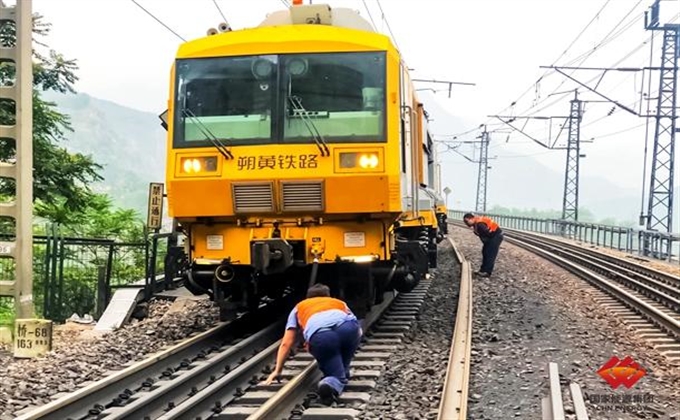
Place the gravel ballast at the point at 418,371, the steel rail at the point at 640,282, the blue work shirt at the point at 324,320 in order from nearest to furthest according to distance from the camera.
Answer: the gravel ballast at the point at 418,371 → the blue work shirt at the point at 324,320 → the steel rail at the point at 640,282

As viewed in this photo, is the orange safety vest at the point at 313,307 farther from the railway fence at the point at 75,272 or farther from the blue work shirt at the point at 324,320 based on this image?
the railway fence at the point at 75,272

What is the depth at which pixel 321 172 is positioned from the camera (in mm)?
8414

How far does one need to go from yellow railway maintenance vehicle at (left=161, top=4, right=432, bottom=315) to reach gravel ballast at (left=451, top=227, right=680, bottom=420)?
5.99 ft

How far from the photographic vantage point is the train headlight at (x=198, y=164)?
8558 mm


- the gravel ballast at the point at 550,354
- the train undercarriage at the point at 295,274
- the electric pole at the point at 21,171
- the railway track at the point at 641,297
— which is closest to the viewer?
the gravel ballast at the point at 550,354

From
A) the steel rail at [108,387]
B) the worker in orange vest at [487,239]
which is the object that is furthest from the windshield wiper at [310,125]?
the worker in orange vest at [487,239]

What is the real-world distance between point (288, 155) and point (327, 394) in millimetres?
3101

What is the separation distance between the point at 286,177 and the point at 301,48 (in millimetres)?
1578

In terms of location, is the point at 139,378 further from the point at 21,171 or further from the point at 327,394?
the point at 21,171

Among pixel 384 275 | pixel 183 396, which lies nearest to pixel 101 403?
pixel 183 396

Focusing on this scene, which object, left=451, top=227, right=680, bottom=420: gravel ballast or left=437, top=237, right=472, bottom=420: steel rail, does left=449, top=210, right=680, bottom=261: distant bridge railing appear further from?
left=437, top=237, right=472, bottom=420: steel rail

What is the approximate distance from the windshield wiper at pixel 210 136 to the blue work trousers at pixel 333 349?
2.83 meters

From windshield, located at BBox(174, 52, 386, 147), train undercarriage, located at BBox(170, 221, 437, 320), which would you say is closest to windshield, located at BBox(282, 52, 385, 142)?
windshield, located at BBox(174, 52, 386, 147)

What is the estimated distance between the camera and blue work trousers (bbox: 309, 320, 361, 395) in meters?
6.46
